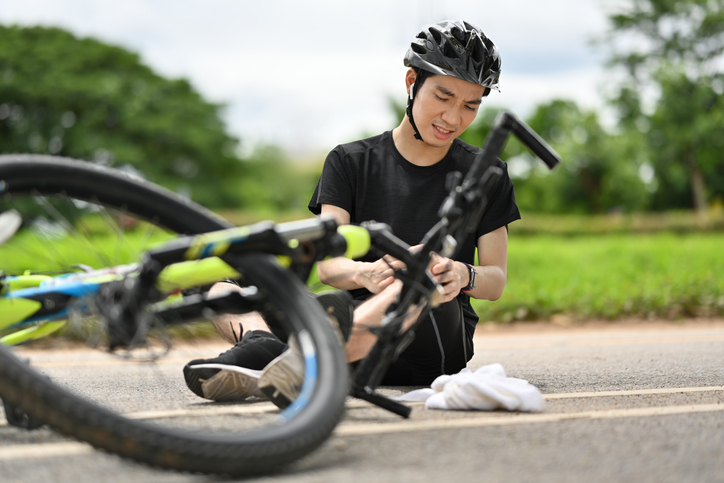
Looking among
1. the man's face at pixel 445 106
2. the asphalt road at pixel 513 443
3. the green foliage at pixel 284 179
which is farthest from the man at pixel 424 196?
the green foliage at pixel 284 179

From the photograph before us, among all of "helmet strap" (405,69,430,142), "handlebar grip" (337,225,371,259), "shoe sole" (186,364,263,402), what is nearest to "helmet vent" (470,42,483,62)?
"helmet strap" (405,69,430,142)

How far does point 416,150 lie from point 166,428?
2.05 meters

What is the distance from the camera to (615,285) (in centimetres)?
985

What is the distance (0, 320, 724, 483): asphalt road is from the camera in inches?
72.0

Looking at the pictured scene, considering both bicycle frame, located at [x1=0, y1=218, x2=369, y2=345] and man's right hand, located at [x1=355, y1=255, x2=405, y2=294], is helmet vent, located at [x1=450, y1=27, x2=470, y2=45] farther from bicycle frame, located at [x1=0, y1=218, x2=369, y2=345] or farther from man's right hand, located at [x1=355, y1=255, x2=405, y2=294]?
bicycle frame, located at [x1=0, y1=218, x2=369, y2=345]

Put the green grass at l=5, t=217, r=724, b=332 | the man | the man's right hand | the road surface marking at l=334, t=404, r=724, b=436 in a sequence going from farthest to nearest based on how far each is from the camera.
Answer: the green grass at l=5, t=217, r=724, b=332 < the man < the man's right hand < the road surface marking at l=334, t=404, r=724, b=436

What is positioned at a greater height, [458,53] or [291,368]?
[458,53]

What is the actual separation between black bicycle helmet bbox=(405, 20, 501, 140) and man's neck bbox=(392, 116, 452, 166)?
0.11 m

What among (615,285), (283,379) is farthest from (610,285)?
(283,379)

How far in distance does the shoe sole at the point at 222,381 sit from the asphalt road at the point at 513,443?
10cm

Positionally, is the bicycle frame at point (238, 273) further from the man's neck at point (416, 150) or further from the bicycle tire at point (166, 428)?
the man's neck at point (416, 150)

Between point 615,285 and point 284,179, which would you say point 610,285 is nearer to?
point 615,285

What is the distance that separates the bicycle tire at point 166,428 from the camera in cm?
162

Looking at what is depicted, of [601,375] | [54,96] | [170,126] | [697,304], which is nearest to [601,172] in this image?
[170,126]
